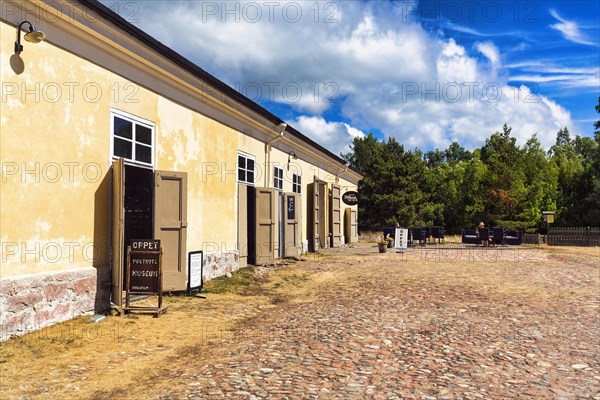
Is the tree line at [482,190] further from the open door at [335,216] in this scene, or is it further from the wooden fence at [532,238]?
the open door at [335,216]

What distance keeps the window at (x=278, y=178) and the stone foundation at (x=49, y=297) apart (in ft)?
27.7

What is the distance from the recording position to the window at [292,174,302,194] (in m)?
17.0

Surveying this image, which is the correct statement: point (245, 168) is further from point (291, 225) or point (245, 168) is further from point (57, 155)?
point (57, 155)

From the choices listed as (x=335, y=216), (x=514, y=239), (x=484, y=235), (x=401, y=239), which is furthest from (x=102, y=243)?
(x=514, y=239)

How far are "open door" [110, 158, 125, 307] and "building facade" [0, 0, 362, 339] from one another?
0.02m

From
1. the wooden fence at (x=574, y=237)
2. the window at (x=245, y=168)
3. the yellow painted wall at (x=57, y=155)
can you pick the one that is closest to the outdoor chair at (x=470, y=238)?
the wooden fence at (x=574, y=237)

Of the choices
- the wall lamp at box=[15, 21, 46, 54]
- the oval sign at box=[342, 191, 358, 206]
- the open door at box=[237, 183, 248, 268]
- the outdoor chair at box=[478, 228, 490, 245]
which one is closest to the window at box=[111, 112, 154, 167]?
the wall lamp at box=[15, 21, 46, 54]

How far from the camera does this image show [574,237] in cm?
2628

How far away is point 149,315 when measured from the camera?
6.83 meters

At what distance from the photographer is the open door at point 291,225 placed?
588 inches

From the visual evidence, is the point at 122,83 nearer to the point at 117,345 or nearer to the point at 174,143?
the point at 174,143

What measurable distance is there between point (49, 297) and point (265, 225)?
743 cm

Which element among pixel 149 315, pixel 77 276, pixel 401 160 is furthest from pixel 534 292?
pixel 401 160

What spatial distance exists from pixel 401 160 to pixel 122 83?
113ft
